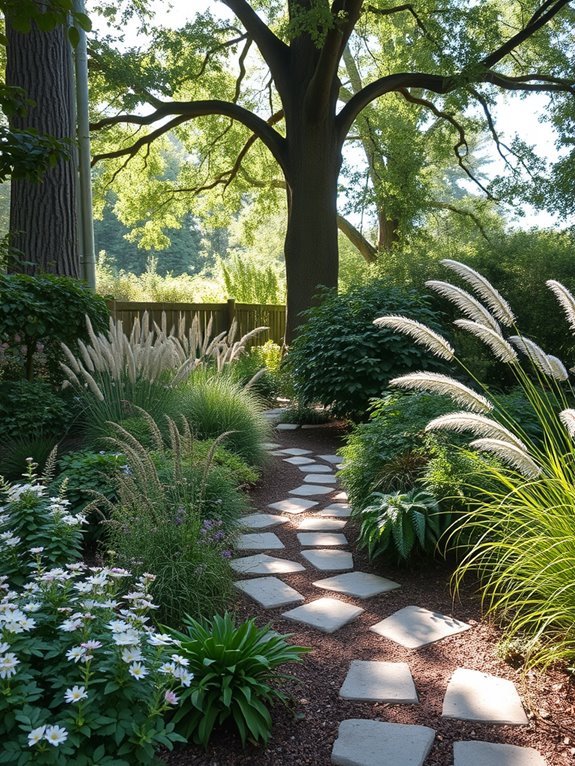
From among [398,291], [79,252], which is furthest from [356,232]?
[79,252]

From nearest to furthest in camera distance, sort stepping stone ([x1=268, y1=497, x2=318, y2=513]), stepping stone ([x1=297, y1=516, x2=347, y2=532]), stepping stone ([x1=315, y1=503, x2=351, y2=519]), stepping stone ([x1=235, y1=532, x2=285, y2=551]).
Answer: stepping stone ([x1=235, y1=532, x2=285, y2=551]) < stepping stone ([x1=297, y1=516, x2=347, y2=532]) < stepping stone ([x1=315, y1=503, x2=351, y2=519]) < stepping stone ([x1=268, y1=497, x2=318, y2=513])

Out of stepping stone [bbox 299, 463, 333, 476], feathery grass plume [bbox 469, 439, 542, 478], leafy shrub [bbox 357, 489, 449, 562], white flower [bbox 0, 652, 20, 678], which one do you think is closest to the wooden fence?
stepping stone [bbox 299, 463, 333, 476]

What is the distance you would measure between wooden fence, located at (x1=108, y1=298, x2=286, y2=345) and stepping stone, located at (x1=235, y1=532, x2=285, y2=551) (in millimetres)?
5878

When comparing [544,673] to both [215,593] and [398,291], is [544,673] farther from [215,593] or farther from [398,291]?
[398,291]

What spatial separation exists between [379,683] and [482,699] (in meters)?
0.37

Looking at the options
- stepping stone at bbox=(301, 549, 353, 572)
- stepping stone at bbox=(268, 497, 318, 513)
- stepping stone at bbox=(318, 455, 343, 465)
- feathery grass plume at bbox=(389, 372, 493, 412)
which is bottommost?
stepping stone at bbox=(301, 549, 353, 572)

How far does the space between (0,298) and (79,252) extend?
2.13 meters

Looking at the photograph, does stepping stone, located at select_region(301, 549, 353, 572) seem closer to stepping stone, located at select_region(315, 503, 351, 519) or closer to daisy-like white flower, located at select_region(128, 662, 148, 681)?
stepping stone, located at select_region(315, 503, 351, 519)

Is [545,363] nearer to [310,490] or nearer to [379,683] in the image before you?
[379,683]

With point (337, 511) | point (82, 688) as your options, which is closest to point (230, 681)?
point (82, 688)

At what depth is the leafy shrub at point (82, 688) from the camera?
1.44 metres

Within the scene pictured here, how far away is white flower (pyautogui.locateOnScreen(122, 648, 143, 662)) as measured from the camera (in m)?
1.51

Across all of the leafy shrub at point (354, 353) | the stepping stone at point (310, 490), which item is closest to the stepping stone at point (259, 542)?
the stepping stone at point (310, 490)

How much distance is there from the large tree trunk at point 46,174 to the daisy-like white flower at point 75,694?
214 inches
